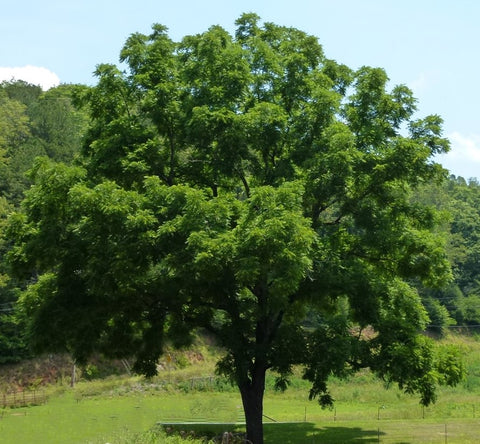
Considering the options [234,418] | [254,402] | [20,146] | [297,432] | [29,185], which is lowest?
[234,418]

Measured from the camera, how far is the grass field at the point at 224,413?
28750 mm

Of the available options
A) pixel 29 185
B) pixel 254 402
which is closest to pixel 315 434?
pixel 254 402

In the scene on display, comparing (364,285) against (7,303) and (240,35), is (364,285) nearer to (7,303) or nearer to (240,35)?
(240,35)

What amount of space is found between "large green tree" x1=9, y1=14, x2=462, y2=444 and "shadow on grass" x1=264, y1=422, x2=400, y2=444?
5.10m

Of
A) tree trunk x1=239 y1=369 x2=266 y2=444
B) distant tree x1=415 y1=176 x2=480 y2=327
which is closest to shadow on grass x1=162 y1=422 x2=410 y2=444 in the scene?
tree trunk x1=239 y1=369 x2=266 y2=444

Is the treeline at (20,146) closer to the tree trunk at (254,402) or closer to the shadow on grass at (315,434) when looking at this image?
the shadow on grass at (315,434)

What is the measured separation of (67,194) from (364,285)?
10.1 metres

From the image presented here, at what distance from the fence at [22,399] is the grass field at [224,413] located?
88 centimetres

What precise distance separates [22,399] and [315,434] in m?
28.1

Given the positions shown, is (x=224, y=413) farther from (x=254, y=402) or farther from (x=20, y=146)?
(x=20, y=146)

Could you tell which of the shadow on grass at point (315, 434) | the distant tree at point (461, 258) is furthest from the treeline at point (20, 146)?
the distant tree at point (461, 258)

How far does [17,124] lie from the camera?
81.7 m

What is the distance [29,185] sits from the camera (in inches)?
2618

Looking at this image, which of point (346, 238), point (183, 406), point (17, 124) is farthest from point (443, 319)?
point (346, 238)
